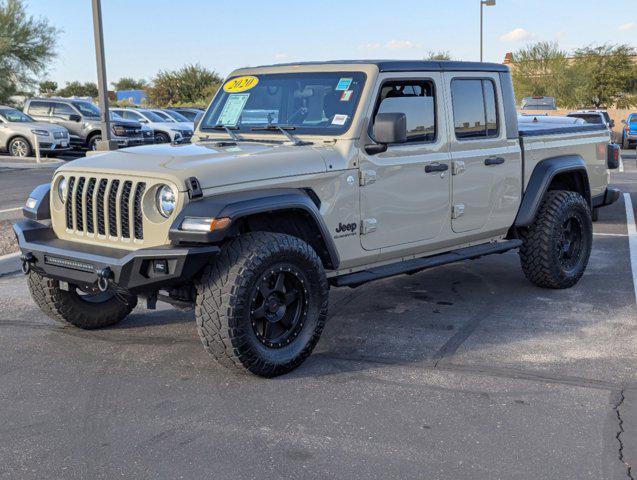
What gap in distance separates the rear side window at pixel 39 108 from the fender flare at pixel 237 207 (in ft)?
71.9

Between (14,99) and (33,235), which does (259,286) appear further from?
(14,99)

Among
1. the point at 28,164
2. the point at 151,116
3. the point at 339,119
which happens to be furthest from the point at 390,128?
the point at 151,116

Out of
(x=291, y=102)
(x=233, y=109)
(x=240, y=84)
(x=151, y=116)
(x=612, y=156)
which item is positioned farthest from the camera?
(x=151, y=116)

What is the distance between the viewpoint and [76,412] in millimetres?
4281

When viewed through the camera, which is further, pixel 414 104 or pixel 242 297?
pixel 414 104

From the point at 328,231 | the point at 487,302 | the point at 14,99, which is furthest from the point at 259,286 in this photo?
the point at 14,99

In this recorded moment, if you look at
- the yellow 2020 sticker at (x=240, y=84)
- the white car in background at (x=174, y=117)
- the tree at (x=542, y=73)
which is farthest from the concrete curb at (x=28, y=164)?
the tree at (x=542, y=73)

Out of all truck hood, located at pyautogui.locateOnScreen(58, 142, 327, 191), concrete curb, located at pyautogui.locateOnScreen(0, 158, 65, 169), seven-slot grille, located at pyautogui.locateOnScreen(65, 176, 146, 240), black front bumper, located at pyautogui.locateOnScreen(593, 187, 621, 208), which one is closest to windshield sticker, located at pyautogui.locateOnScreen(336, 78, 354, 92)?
truck hood, located at pyautogui.locateOnScreen(58, 142, 327, 191)

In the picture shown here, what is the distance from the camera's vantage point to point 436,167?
229 inches

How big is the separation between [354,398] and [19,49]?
108 feet

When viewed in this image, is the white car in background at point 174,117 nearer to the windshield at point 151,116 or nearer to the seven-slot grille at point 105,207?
the windshield at point 151,116

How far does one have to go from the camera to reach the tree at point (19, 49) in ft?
109

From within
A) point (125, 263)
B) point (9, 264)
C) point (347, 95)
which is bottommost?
point (9, 264)

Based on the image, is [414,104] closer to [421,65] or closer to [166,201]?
[421,65]
